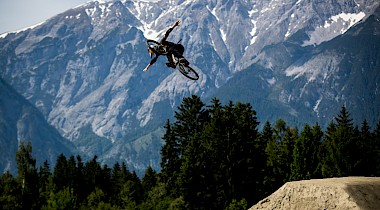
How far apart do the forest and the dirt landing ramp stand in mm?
23543

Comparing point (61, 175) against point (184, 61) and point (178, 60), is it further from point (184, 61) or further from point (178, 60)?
point (184, 61)

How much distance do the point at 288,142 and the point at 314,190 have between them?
174ft

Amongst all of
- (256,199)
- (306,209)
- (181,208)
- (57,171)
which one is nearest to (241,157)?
(256,199)

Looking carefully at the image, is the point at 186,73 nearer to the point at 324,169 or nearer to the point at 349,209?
the point at 349,209

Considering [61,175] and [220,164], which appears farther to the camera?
[61,175]

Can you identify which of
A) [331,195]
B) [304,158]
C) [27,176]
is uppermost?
[27,176]

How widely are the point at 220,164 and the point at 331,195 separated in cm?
3494

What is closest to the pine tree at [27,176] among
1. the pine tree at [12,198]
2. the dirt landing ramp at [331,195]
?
the pine tree at [12,198]

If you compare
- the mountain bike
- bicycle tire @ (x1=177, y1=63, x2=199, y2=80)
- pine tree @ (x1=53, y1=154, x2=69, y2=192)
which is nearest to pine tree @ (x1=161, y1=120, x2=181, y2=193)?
pine tree @ (x1=53, y1=154, x2=69, y2=192)

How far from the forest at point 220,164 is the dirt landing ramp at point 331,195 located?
2354 centimetres

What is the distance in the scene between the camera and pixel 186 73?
2398 centimetres

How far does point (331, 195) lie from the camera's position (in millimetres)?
32094

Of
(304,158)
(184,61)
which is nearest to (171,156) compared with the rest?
(304,158)

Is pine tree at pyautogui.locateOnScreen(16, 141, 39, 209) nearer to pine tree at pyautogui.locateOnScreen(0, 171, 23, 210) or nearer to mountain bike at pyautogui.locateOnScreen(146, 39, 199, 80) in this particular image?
pine tree at pyautogui.locateOnScreen(0, 171, 23, 210)
